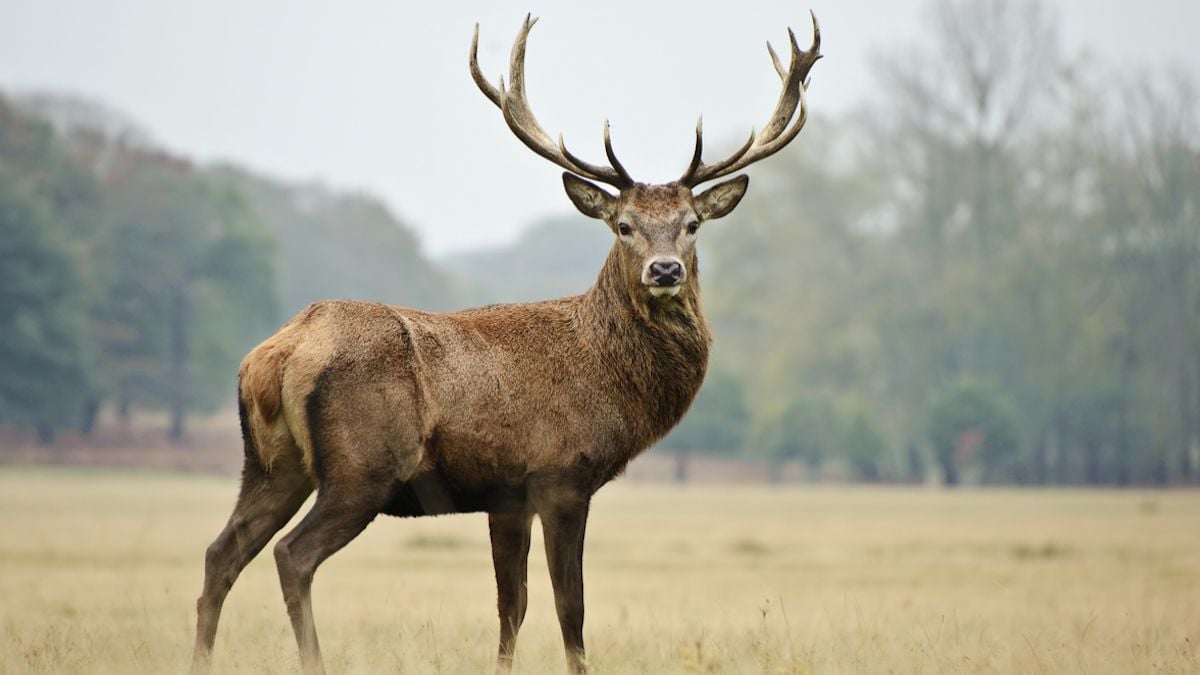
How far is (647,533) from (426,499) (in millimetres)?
20173

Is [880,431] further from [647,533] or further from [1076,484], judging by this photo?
[647,533]

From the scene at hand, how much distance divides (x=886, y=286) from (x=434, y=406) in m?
54.8

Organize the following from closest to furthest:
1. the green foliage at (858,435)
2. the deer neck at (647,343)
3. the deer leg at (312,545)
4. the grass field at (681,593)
A: the deer leg at (312,545), the grass field at (681,593), the deer neck at (647,343), the green foliage at (858,435)

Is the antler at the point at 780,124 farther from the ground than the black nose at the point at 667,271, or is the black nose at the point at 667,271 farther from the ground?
the antler at the point at 780,124

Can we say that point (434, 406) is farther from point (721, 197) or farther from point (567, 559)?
point (721, 197)

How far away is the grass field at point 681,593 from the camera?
8992 mm

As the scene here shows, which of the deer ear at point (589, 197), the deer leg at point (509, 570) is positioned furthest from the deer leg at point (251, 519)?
the deer ear at point (589, 197)

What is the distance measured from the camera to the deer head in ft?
30.7

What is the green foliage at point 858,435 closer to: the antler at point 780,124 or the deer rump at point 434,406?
the antler at point 780,124

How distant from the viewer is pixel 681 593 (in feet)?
55.6

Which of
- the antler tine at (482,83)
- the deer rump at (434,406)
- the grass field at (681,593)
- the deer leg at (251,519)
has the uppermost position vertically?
the antler tine at (482,83)

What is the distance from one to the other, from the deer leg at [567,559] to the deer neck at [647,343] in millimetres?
789

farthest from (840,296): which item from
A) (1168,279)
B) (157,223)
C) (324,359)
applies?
(324,359)

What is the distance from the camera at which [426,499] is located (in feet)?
28.3
